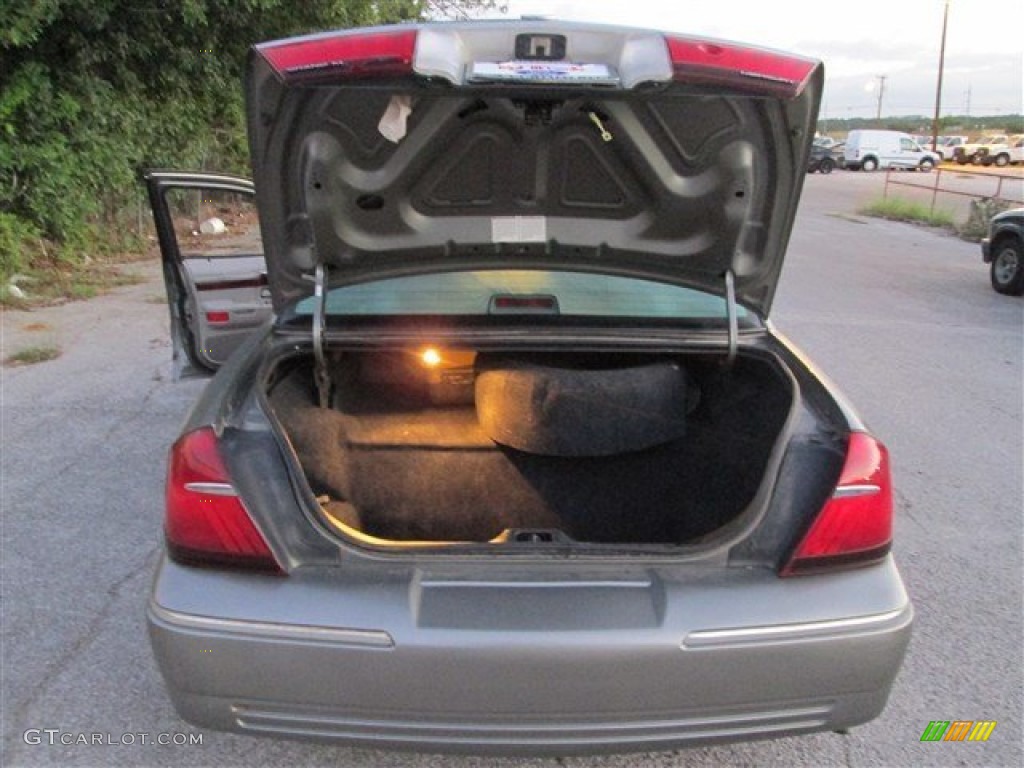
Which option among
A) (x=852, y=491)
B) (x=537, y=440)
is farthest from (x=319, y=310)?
(x=852, y=491)

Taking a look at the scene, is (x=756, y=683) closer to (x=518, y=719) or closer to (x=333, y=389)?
(x=518, y=719)

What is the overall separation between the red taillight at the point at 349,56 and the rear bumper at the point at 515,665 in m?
1.18

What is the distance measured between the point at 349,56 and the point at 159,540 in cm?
259

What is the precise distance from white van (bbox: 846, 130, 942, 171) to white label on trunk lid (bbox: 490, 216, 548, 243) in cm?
5323

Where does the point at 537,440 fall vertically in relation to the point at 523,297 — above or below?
below

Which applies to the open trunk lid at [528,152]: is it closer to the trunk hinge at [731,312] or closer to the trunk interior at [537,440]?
the trunk hinge at [731,312]

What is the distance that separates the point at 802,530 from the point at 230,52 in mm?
12051

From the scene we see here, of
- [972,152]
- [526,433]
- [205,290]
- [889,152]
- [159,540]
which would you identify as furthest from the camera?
[972,152]

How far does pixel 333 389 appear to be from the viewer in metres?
3.08

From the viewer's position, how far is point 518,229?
8.79ft

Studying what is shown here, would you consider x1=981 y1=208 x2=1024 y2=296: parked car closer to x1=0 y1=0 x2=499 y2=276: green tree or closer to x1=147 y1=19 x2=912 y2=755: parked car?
x1=0 y1=0 x2=499 y2=276: green tree

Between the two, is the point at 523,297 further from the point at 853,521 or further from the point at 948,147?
the point at 948,147

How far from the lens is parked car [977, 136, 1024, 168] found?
5234cm

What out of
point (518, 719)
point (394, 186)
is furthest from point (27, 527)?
point (518, 719)
